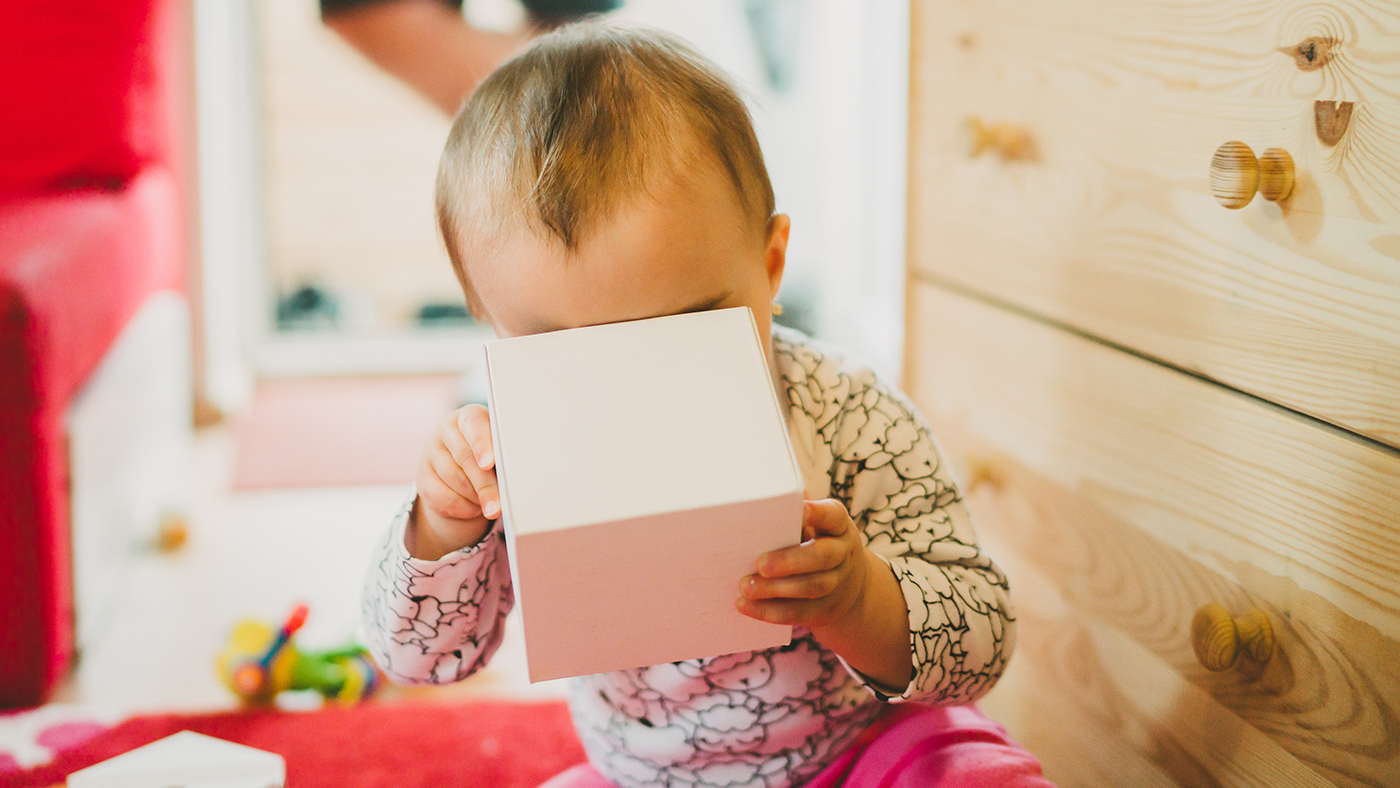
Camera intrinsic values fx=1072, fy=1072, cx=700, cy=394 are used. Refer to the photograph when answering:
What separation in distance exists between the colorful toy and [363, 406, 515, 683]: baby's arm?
1.54ft

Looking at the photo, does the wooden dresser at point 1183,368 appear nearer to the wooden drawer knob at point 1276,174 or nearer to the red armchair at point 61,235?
the wooden drawer knob at point 1276,174

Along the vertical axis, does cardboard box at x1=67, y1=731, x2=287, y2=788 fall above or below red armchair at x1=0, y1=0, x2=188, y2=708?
below

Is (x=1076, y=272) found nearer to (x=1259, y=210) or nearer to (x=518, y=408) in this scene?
(x=1259, y=210)

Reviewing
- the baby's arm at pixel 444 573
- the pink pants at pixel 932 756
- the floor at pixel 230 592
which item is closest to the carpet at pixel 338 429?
the floor at pixel 230 592

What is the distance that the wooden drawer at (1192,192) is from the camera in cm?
49

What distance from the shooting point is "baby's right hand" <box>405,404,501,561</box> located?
0.54m

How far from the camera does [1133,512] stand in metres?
0.67

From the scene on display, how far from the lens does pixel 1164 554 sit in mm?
640

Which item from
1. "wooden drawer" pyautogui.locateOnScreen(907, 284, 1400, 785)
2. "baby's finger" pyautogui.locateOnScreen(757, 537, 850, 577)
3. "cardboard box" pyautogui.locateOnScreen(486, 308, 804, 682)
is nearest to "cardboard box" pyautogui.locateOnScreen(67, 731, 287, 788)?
"cardboard box" pyautogui.locateOnScreen(486, 308, 804, 682)

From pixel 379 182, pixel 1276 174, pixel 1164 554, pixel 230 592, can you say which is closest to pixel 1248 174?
pixel 1276 174

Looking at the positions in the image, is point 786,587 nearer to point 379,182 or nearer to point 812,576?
point 812,576

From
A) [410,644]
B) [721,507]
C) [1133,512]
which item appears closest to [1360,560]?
[1133,512]

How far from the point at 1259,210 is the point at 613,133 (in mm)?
328

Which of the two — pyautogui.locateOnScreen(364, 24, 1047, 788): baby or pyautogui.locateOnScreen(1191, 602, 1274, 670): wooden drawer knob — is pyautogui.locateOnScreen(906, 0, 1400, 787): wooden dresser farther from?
pyautogui.locateOnScreen(364, 24, 1047, 788): baby
